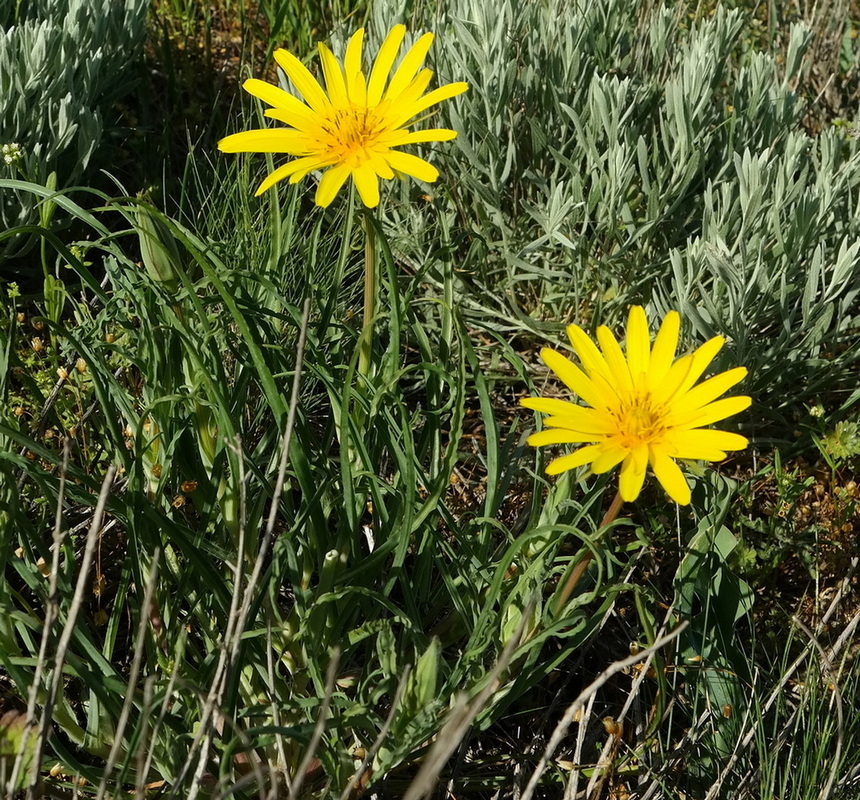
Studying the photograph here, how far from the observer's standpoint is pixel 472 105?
2.23 m

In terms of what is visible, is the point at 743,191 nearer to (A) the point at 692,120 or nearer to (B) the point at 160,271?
(A) the point at 692,120

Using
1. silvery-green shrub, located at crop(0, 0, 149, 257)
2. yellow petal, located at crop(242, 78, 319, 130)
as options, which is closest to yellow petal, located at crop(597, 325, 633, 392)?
yellow petal, located at crop(242, 78, 319, 130)

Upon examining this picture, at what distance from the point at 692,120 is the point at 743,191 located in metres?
0.25

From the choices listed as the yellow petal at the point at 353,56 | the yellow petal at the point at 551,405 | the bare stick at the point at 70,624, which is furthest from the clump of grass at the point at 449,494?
the yellow petal at the point at 353,56

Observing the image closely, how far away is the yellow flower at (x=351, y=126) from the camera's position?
1295 millimetres

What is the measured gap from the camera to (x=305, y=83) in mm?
1544

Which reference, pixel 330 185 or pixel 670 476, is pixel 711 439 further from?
pixel 330 185

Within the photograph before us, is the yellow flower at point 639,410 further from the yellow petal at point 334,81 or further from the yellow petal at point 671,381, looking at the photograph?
the yellow petal at point 334,81

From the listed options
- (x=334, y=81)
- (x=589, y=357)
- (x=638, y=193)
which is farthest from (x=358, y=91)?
(x=638, y=193)

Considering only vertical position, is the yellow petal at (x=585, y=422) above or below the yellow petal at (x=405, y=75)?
below

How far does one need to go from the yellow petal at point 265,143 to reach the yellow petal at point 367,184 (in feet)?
0.43

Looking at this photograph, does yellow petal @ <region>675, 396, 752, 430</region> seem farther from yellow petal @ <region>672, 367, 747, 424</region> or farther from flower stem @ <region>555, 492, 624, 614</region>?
flower stem @ <region>555, 492, 624, 614</region>

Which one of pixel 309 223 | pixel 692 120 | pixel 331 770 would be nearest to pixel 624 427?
pixel 331 770

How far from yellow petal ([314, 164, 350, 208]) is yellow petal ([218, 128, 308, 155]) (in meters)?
0.09
